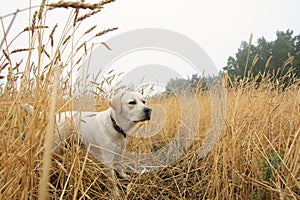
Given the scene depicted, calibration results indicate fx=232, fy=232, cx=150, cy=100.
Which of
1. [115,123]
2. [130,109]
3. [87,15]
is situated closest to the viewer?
[87,15]

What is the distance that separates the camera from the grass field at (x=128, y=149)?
66 centimetres

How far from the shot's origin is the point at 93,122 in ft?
6.88

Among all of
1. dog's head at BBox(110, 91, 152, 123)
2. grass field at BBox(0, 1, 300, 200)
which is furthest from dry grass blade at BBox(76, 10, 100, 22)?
dog's head at BBox(110, 91, 152, 123)

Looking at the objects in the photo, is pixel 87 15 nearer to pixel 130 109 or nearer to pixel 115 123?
pixel 115 123

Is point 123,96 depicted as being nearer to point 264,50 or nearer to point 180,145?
point 180,145

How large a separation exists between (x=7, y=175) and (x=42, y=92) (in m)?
0.29

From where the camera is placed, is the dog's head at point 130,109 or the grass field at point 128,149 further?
→ the dog's head at point 130,109

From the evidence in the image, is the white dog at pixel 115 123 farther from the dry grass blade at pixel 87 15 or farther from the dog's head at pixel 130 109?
the dry grass blade at pixel 87 15

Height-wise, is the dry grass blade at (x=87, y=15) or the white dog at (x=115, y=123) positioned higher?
the dry grass blade at (x=87, y=15)

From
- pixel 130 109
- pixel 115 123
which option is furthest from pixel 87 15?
pixel 130 109

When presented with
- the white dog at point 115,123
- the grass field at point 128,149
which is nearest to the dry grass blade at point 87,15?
the grass field at point 128,149

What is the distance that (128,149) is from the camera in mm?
2104

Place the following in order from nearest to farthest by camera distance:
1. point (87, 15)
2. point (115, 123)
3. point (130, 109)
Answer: point (87, 15) < point (115, 123) < point (130, 109)

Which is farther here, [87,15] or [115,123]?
[115,123]
